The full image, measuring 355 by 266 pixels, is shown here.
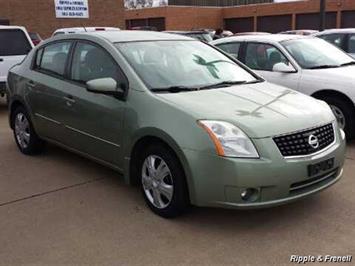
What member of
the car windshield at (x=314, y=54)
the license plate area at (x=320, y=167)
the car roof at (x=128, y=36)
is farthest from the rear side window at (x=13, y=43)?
the license plate area at (x=320, y=167)

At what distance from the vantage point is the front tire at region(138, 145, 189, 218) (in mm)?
4098

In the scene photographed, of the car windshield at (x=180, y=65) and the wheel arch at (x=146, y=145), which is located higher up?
the car windshield at (x=180, y=65)

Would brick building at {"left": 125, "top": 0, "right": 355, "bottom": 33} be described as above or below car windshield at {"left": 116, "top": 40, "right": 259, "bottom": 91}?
below

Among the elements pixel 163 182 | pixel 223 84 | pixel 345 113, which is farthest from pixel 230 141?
pixel 345 113

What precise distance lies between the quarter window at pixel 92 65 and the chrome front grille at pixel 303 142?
168cm

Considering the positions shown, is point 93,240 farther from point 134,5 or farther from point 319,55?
point 134,5

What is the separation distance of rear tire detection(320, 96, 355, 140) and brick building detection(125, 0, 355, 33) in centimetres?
3674

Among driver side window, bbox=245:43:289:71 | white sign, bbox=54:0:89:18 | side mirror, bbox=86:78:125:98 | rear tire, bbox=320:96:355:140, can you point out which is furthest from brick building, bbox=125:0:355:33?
side mirror, bbox=86:78:125:98

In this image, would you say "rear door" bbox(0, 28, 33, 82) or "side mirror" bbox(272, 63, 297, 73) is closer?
"side mirror" bbox(272, 63, 297, 73)

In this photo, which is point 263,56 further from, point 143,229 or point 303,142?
point 143,229

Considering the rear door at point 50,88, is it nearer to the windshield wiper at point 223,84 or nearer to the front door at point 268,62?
the windshield wiper at point 223,84

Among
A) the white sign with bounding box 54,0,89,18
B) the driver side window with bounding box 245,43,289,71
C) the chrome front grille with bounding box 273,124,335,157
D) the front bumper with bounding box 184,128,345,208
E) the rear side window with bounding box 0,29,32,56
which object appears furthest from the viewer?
the white sign with bounding box 54,0,89,18

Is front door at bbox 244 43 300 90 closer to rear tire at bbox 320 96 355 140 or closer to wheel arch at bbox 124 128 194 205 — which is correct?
rear tire at bbox 320 96 355 140

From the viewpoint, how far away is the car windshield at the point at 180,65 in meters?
4.73
